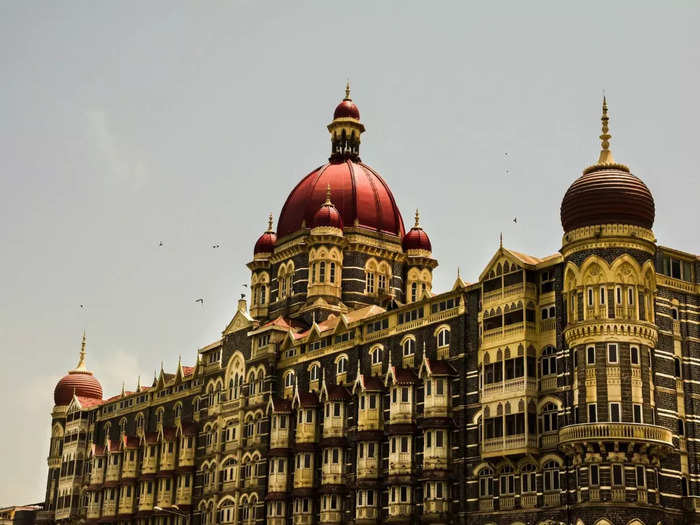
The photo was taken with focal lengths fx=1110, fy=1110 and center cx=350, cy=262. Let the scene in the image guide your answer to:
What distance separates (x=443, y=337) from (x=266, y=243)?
1139 inches

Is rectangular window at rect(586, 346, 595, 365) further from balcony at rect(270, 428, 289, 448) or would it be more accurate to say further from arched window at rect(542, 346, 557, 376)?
balcony at rect(270, 428, 289, 448)

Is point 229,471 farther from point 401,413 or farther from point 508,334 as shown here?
point 508,334

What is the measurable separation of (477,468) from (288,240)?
32891 millimetres

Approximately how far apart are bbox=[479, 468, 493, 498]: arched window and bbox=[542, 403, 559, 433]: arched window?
471 centimetres

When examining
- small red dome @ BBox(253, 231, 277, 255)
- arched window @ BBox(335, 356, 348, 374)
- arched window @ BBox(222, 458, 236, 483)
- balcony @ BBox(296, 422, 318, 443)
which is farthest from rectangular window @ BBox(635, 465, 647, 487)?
small red dome @ BBox(253, 231, 277, 255)

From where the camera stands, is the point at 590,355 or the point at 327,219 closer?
the point at 590,355

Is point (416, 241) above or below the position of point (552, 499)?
above

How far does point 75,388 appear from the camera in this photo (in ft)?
384

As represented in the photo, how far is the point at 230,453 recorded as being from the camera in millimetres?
85812

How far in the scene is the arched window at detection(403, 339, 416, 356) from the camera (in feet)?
233

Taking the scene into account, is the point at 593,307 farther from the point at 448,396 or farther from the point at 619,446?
the point at 448,396

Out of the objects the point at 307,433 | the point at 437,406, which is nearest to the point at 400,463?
the point at 437,406

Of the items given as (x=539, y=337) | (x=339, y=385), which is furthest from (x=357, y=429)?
(x=539, y=337)

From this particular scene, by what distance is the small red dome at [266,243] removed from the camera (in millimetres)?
93875
